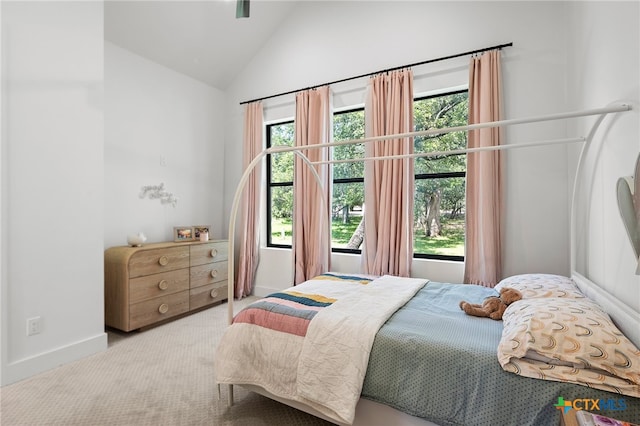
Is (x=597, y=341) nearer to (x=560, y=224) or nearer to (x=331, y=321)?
(x=331, y=321)

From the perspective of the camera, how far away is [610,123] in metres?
1.79

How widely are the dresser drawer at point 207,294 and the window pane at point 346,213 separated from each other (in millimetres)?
1467

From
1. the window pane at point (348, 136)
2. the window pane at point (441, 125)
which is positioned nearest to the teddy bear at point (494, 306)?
the window pane at point (441, 125)

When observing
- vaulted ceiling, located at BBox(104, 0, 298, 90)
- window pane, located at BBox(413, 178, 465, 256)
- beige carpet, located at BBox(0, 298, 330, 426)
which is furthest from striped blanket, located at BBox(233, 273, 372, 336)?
vaulted ceiling, located at BBox(104, 0, 298, 90)

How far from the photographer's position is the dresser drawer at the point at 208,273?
355cm

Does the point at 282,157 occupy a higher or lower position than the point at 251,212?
higher

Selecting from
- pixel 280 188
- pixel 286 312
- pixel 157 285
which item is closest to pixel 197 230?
pixel 157 285

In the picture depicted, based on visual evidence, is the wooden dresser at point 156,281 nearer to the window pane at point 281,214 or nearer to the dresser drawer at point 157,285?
the dresser drawer at point 157,285

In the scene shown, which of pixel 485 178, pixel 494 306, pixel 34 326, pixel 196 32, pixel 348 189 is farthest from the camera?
pixel 348 189

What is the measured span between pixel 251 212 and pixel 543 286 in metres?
3.20

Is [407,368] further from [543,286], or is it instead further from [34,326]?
[34,326]

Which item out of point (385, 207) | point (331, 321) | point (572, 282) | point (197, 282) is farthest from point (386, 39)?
point (197, 282)

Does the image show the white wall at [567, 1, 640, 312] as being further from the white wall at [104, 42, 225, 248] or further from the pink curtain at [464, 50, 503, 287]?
the white wall at [104, 42, 225, 248]

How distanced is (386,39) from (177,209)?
10.1 feet
